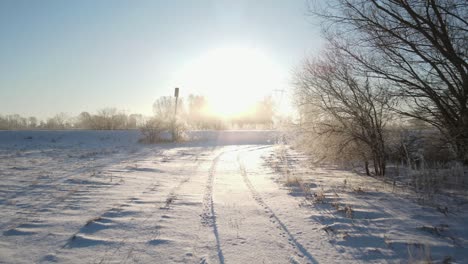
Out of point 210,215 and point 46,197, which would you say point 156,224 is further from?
point 46,197

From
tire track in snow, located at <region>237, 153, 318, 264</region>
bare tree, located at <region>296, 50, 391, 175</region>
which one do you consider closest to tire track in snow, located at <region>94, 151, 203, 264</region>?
tire track in snow, located at <region>237, 153, 318, 264</region>

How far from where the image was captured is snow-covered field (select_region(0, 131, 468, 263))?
3002 millimetres

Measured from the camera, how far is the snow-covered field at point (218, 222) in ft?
9.85

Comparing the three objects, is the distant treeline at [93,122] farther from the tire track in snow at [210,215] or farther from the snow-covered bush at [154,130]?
the tire track in snow at [210,215]

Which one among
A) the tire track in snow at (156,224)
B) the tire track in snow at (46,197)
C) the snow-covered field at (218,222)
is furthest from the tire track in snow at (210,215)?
the tire track in snow at (46,197)

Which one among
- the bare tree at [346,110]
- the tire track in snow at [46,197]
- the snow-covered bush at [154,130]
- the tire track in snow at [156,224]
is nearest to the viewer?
the tire track in snow at [156,224]

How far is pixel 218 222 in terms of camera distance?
4.00 meters

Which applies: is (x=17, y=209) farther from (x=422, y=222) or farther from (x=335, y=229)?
(x=422, y=222)

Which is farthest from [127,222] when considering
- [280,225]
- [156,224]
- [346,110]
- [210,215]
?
[346,110]

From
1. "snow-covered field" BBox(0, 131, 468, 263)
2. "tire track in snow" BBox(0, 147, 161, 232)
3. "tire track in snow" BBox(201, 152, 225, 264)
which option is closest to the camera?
"snow-covered field" BBox(0, 131, 468, 263)

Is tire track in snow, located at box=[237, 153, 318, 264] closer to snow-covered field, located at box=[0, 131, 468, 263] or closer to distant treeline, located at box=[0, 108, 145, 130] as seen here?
snow-covered field, located at box=[0, 131, 468, 263]

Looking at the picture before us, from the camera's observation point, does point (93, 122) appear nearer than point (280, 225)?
No

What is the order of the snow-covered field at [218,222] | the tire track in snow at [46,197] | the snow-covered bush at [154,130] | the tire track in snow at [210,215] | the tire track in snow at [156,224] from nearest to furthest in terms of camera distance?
1. the tire track in snow at [156,224]
2. the snow-covered field at [218,222]
3. the tire track in snow at [210,215]
4. the tire track in snow at [46,197]
5. the snow-covered bush at [154,130]

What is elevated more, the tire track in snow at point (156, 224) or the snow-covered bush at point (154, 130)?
the snow-covered bush at point (154, 130)
